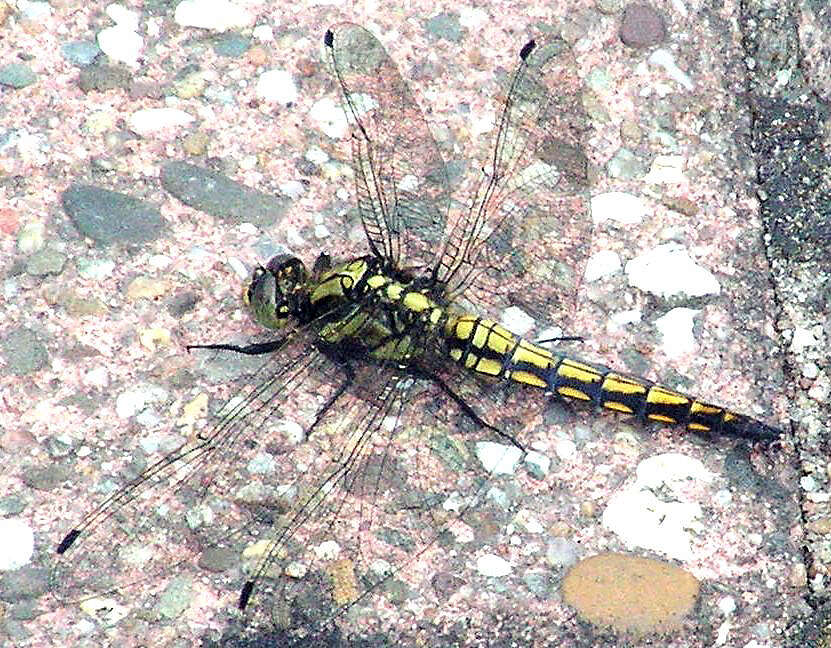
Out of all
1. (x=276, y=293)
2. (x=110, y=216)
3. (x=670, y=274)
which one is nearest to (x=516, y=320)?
(x=670, y=274)

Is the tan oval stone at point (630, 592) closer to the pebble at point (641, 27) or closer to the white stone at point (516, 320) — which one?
the white stone at point (516, 320)

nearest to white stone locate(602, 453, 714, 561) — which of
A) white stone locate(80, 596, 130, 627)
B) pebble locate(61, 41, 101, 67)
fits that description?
white stone locate(80, 596, 130, 627)

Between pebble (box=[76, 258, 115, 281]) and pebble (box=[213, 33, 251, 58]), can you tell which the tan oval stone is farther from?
pebble (box=[213, 33, 251, 58])

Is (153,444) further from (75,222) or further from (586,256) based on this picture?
(586,256)

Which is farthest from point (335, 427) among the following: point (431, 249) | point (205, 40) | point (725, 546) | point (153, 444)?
point (205, 40)

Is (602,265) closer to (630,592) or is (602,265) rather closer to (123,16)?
(630,592)

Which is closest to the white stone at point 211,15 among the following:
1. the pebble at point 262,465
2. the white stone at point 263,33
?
the white stone at point 263,33
